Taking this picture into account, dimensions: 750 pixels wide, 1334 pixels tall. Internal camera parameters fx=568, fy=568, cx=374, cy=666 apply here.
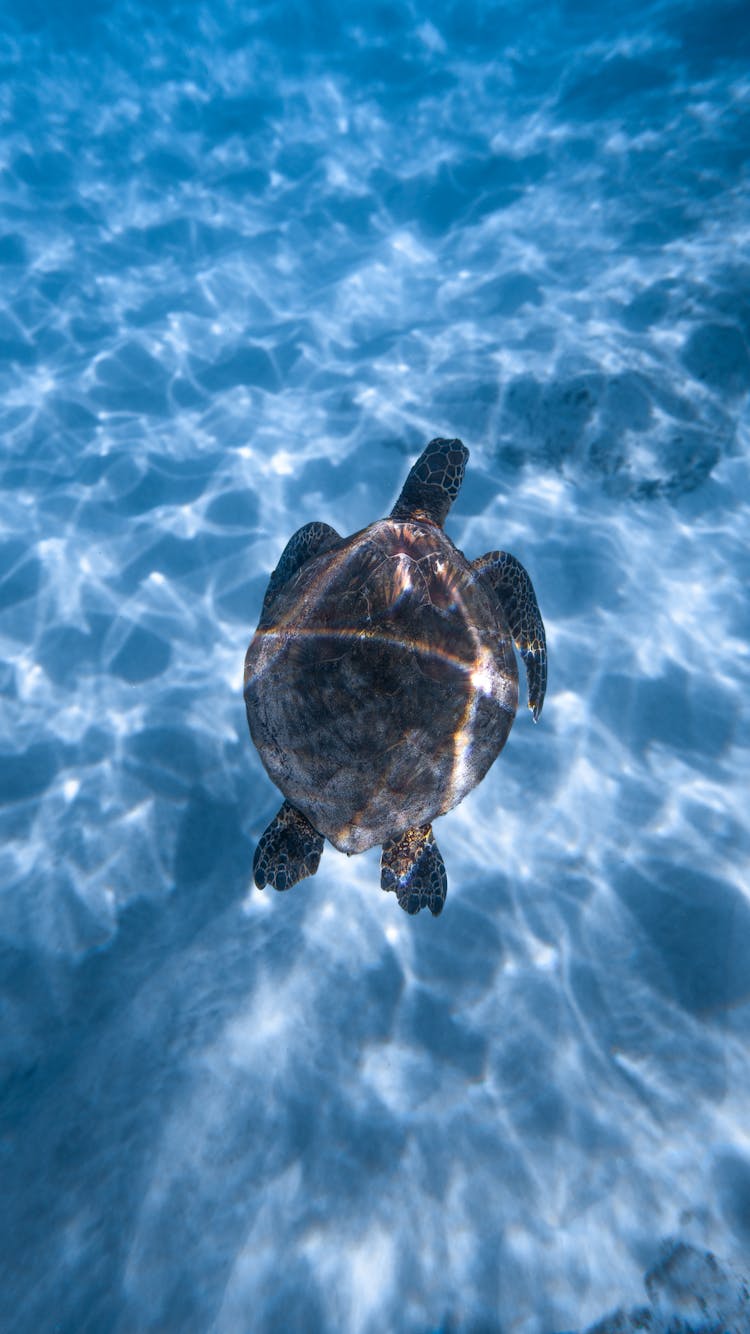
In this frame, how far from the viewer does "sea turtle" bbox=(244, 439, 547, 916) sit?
337cm

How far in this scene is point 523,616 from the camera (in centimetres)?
480

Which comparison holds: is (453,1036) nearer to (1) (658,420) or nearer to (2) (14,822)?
(2) (14,822)

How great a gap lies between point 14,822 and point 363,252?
480 inches

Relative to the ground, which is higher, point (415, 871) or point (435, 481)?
point (435, 481)

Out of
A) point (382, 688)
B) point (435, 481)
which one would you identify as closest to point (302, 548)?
point (435, 481)

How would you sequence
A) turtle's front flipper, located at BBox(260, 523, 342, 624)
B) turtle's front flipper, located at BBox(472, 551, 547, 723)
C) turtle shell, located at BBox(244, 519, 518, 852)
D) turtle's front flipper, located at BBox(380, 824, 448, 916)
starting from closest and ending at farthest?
turtle shell, located at BBox(244, 519, 518, 852) < turtle's front flipper, located at BBox(380, 824, 448, 916) < turtle's front flipper, located at BBox(472, 551, 547, 723) < turtle's front flipper, located at BBox(260, 523, 342, 624)

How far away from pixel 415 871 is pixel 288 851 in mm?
899

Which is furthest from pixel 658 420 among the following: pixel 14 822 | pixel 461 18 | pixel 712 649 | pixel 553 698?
pixel 461 18

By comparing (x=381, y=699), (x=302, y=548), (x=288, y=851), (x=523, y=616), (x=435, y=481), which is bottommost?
(x=288, y=851)

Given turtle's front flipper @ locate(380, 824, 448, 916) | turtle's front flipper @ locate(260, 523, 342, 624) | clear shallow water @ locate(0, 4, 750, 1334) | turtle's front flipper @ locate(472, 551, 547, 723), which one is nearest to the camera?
clear shallow water @ locate(0, 4, 750, 1334)

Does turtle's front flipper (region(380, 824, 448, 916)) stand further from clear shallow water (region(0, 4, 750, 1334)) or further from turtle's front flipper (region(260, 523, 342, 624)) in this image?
turtle's front flipper (region(260, 523, 342, 624))

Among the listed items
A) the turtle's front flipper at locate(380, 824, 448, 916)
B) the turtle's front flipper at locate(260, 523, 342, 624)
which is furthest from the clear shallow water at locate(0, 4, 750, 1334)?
the turtle's front flipper at locate(260, 523, 342, 624)

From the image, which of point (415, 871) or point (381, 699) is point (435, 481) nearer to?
point (381, 699)

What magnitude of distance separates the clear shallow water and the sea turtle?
48.3 inches
